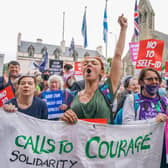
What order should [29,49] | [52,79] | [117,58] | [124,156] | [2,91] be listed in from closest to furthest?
1. [117,58]
2. [124,156]
3. [2,91]
4. [52,79]
5. [29,49]

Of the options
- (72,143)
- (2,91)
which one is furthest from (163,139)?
(2,91)

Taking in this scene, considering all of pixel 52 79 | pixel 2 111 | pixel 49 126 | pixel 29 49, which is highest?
pixel 29 49

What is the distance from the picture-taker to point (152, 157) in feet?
8.82

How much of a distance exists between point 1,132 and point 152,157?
1.77 m

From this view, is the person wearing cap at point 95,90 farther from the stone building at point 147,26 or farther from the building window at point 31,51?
the building window at point 31,51

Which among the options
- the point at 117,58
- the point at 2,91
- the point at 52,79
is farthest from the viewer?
the point at 52,79

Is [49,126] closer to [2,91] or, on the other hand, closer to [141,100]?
[141,100]

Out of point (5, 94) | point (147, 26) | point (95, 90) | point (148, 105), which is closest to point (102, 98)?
point (95, 90)

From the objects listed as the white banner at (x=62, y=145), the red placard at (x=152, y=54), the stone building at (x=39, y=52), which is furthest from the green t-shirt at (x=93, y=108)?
the stone building at (x=39, y=52)

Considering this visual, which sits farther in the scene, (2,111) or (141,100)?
(141,100)

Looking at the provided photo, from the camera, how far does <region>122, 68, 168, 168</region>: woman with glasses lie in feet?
8.86

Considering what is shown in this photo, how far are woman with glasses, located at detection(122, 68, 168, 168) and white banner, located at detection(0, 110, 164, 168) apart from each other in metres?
0.23

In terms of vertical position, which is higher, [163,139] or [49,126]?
[49,126]

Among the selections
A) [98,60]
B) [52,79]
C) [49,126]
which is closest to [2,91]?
[52,79]
